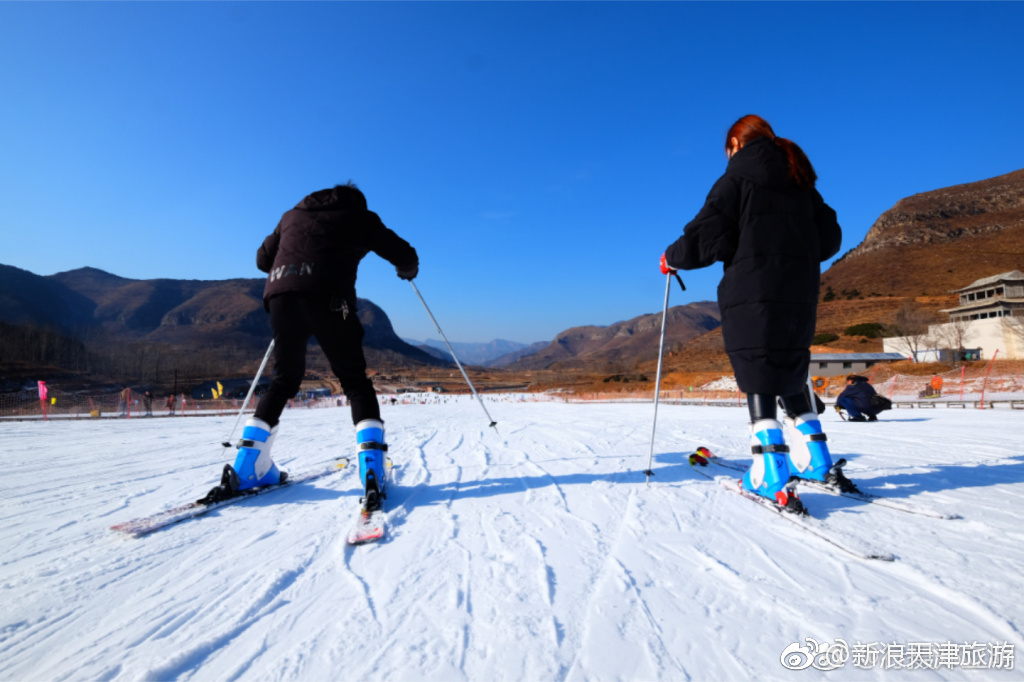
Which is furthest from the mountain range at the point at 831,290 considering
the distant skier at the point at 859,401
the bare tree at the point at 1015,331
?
the distant skier at the point at 859,401

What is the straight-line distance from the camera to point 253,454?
2.88 m

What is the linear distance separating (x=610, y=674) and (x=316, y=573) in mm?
1132

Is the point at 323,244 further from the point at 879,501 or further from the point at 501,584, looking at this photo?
the point at 879,501

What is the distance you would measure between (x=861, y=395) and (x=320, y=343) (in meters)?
10.6

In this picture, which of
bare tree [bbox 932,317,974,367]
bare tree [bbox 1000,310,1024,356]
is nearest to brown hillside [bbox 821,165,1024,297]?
bare tree [bbox 932,317,974,367]

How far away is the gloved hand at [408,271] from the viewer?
11.0 feet

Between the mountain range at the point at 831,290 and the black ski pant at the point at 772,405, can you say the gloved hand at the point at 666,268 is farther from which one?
the mountain range at the point at 831,290

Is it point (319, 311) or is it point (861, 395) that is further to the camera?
point (861, 395)

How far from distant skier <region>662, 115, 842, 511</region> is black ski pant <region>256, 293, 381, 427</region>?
7.00 ft

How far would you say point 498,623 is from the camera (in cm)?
131

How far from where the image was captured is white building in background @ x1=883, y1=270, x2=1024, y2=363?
3516 cm

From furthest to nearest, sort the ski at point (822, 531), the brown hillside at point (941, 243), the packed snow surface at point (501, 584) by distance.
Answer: the brown hillside at point (941, 243), the ski at point (822, 531), the packed snow surface at point (501, 584)

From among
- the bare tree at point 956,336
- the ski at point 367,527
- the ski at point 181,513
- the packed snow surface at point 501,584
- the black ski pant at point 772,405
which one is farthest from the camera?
the bare tree at point 956,336

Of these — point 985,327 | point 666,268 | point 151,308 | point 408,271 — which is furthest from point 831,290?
point 151,308
